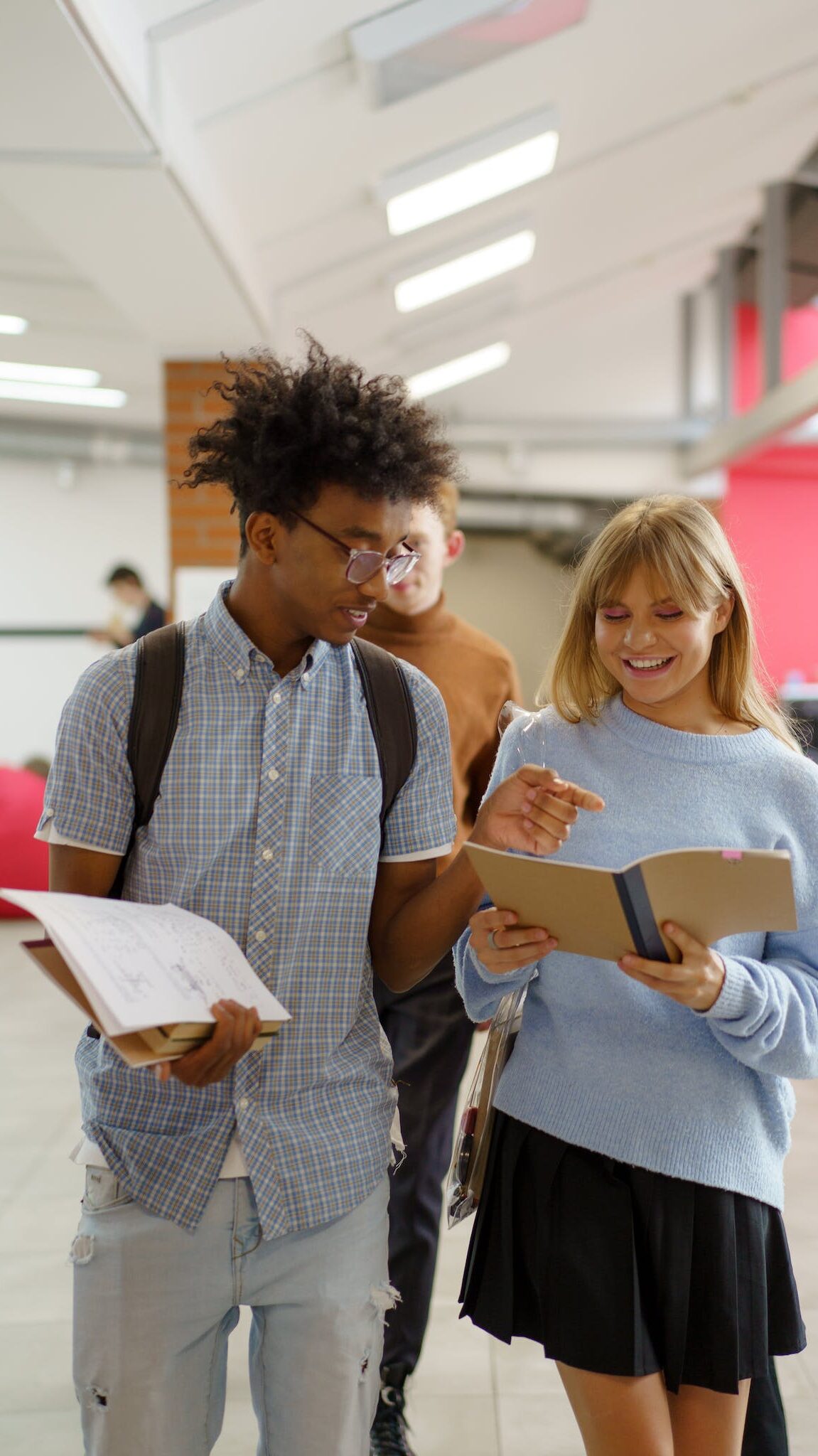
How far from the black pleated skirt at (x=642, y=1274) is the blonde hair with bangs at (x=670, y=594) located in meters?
0.63

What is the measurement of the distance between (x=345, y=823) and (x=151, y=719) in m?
0.27

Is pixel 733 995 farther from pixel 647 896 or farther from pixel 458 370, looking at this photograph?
pixel 458 370

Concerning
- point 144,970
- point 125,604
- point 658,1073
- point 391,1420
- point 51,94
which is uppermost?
point 51,94

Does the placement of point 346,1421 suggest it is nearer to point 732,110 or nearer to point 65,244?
point 65,244

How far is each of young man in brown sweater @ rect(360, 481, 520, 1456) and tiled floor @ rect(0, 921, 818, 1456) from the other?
35cm

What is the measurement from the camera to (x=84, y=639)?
1194 cm

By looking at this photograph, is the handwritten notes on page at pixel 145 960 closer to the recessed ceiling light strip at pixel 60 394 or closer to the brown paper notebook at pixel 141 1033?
the brown paper notebook at pixel 141 1033

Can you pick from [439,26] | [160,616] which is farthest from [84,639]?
[439,26]

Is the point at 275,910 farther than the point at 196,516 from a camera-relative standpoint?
No

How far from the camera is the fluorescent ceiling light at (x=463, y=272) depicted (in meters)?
6.66

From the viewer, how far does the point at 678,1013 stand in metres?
1.64

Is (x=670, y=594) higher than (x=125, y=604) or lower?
higher

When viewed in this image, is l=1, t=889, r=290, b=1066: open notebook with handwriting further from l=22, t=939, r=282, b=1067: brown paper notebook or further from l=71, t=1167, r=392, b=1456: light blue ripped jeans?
l=71, t=1167, r=392, b=1456: light blue ripped jeans

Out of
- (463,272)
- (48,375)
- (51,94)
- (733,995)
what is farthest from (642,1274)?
(48,375)
